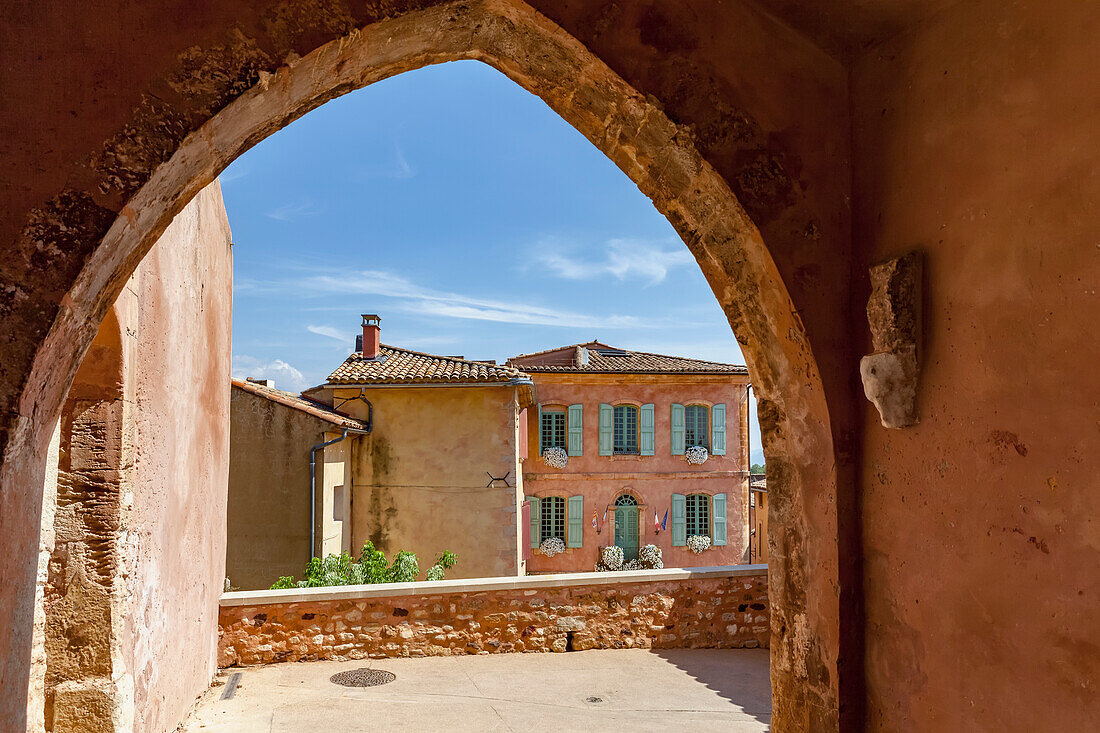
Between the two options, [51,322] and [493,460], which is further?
[493,460]

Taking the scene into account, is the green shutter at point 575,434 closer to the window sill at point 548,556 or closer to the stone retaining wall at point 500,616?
the window sill at point 548,556

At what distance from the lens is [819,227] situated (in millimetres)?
2244

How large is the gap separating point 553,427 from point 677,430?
3.38 meters

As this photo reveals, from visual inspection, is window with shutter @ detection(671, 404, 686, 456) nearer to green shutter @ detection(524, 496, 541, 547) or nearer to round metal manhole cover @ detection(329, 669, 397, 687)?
green shutter @ detection(524, 496, 541, 547)

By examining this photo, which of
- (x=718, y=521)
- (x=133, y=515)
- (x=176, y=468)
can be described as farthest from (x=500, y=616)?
(x=718, y=521)

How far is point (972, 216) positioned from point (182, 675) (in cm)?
586

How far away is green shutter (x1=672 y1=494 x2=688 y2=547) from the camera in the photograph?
1919 centimetres

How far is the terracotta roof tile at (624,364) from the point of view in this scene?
18.9 metres

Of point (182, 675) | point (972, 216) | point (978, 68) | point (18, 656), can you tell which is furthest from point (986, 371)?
point (182, 675)

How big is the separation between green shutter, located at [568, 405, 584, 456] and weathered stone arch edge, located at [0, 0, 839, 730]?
16.6 meters

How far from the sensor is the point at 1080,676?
60.6 inches

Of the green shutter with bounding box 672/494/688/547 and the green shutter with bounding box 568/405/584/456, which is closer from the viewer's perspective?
the green shutter with bounding box 568/405/584/456

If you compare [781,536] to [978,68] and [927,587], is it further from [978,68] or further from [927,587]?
[978,68]

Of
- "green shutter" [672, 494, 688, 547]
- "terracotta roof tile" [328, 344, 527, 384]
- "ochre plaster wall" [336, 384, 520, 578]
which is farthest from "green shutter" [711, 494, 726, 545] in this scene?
"terracotta roof tile" [328, 344, 527, 384]
